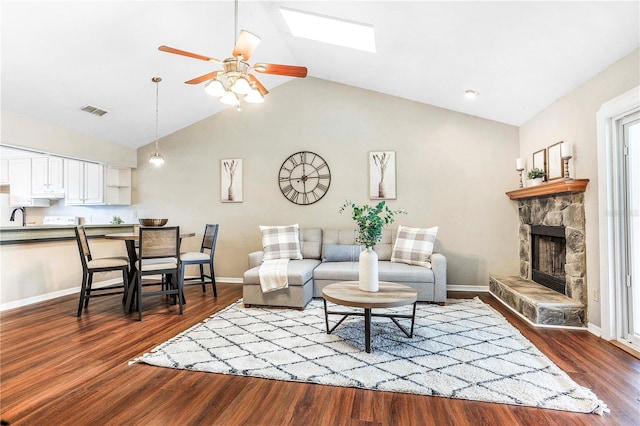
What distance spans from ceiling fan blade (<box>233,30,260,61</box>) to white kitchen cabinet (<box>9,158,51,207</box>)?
6.02m

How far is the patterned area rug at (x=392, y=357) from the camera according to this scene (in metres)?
1.96

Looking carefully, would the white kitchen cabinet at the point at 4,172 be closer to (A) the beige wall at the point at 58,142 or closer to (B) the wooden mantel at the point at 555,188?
(A) the beige wall at the point at 58,142

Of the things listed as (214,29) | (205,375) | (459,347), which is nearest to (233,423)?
(205,375)

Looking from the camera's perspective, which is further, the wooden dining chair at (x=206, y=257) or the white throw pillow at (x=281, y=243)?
the white throw pillow at (x=281, y=243)

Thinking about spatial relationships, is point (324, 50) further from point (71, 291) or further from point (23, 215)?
point (23, 215)

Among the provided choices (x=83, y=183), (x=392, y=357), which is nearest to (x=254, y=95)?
(x=392, y=357)

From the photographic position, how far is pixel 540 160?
12.7 feet

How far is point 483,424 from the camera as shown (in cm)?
164

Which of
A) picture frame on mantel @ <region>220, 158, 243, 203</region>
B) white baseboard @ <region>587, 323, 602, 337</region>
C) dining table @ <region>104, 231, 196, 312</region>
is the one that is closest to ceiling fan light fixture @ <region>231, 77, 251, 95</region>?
dining table @ <region>104, 231, 196, 312</region>

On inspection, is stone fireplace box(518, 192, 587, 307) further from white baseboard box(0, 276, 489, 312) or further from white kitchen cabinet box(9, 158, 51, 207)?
white kitchen cabinet box(9, 158, 51, 207)

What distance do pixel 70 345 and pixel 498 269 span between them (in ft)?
16.5

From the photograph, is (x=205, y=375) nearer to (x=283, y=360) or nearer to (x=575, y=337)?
(x=283, y=360)

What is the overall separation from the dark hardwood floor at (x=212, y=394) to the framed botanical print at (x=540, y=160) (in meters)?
1.90

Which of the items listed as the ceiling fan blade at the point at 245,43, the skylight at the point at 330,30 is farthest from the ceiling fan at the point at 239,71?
the skylight at the point at 330,30
